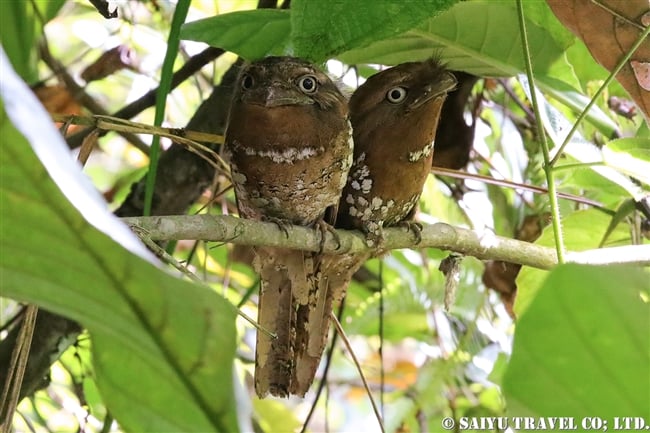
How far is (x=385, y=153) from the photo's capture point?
62.8 inches

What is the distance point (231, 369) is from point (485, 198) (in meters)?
1.66

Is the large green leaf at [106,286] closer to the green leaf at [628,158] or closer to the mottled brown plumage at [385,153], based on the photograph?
the green leaf at [628,158]

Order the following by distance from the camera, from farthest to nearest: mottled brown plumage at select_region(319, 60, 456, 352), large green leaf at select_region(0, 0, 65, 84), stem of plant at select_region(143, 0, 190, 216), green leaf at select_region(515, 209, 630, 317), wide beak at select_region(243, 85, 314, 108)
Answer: green leaf at select_region(515, 209, 630, 317), mottled brown plumage at select_region(319, 60, 456, 352), wide beak at select_region(243, 85, 314, 108), stem of plant at select_region(143, 0, 190, 216), large green leaf at select_region(0, 0, 65, 84)

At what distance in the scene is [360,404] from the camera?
348 centimetres

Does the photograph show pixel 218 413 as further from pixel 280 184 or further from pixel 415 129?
pixel 415 129

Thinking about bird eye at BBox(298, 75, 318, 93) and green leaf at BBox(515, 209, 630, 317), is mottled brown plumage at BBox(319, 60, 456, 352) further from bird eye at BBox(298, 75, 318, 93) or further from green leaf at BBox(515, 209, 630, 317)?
green leaf at BBox(515, 209, 630, 317)

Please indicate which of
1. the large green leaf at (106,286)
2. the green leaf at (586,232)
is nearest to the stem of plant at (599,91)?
the green leaf at (586,232)

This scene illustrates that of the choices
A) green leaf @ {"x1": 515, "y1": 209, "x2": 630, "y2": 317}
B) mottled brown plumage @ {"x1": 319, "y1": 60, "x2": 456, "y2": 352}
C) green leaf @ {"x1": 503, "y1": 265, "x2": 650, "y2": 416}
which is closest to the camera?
green leaf @ {"x1": 503, "y1": 265, "x2": 650, "y2": 416}

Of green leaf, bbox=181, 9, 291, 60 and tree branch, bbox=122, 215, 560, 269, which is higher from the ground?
green leaf, bbox=181, 9, 291, 60

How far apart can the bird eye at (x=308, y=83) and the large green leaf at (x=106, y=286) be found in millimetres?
964

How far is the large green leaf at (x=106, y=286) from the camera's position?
0.45 m

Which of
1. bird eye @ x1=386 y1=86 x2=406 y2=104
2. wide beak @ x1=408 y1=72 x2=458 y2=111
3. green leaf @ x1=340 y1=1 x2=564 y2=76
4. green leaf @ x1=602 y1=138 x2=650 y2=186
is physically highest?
green leaf @ x1=340 y1=1 x2=564 y2=76

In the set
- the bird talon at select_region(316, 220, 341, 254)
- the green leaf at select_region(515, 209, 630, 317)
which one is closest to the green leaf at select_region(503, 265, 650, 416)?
the bird talon at select_region(316, 220, 341, 254)

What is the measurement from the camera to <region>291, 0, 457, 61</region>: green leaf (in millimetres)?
851
